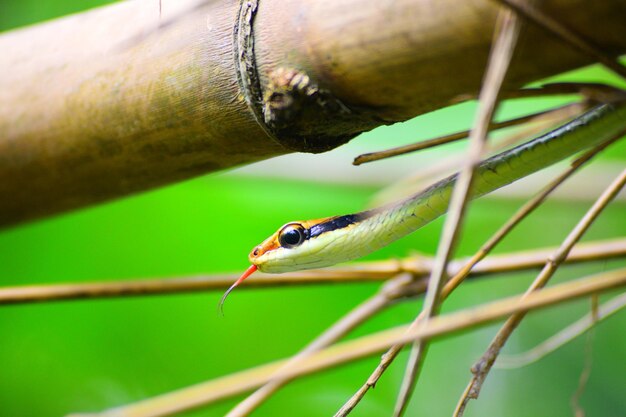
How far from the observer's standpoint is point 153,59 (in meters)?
0.72

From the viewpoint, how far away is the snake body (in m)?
0.61

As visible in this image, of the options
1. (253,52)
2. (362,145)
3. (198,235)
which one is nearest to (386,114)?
(253,52)

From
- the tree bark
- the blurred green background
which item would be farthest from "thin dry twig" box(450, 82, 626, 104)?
the blurred green background

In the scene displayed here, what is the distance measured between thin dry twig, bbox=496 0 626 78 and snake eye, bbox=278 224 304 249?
511 mm

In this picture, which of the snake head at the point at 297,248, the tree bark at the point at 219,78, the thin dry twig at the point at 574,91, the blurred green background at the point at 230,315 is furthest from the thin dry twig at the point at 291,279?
the blurred green background at the point at 230,315

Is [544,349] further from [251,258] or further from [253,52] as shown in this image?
[253,52]

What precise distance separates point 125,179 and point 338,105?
0.36 m

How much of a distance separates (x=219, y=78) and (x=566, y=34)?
1.14ft

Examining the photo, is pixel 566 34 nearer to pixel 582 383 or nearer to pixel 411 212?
pixel 411 212

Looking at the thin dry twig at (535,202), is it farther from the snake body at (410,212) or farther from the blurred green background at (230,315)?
the blurred green background at (230,315)

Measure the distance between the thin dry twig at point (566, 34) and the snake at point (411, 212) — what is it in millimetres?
117

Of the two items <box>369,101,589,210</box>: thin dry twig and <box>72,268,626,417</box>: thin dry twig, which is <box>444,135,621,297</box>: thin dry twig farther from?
<box>72,268,626,417</box>: thin dry twig

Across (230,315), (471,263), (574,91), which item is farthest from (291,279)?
(230,315)

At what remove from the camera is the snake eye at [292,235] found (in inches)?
→ 34.7
